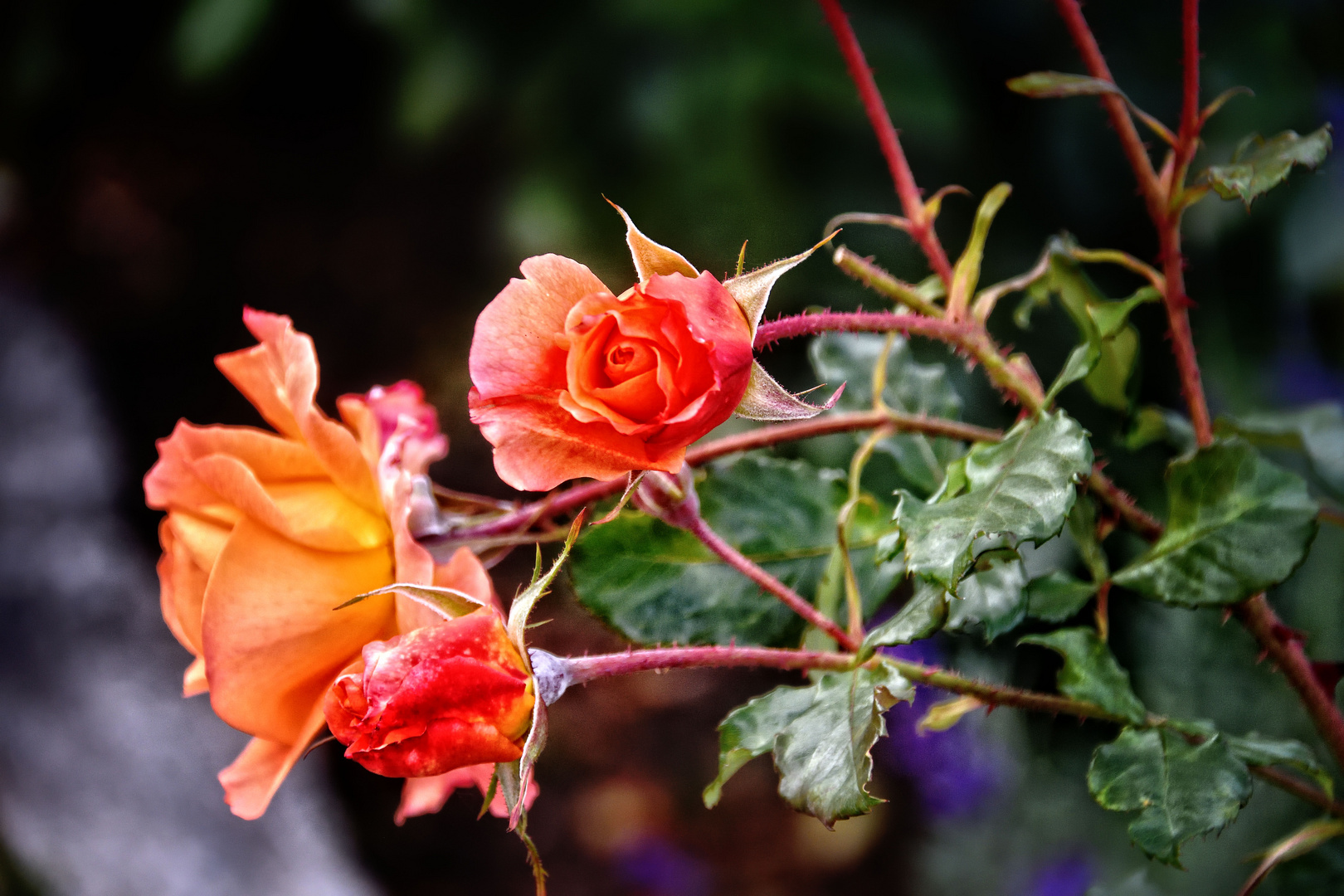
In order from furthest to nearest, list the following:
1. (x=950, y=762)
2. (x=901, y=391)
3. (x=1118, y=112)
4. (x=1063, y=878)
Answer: (x=950, y=762) → (x=1063, y=878) → (x=901, y=391) → (x=1118, y=112)

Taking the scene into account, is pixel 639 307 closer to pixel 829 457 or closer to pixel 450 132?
pixel 829 457

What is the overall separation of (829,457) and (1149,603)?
0.20m

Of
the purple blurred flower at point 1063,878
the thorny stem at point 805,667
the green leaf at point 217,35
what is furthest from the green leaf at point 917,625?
the green leaf at point 217,35

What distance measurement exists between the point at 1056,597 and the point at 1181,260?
0.12m

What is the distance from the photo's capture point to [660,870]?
3.67 ft

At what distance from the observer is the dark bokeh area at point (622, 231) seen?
2.24 ft

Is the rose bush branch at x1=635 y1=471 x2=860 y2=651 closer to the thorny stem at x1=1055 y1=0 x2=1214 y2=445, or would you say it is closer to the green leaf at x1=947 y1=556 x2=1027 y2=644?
the green leaf at x1=947 y1=556 x2=1027 y2=644

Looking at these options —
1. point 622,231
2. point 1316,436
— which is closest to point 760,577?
point 1316,436

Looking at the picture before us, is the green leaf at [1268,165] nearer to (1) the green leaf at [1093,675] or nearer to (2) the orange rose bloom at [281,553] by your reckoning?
(1) the green leaf at [1093,675]

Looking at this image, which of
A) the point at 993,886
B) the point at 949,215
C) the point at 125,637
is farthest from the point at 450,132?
the point at 993,886

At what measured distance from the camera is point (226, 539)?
0.26 m

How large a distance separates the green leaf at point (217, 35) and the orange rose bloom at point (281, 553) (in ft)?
2.31

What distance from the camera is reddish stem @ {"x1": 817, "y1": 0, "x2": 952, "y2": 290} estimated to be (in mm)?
290

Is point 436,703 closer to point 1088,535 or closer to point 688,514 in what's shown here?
point 688,514
